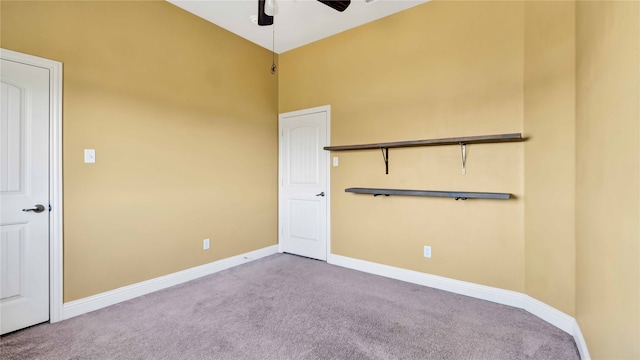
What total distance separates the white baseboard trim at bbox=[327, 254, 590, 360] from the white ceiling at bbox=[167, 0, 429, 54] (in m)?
2.86

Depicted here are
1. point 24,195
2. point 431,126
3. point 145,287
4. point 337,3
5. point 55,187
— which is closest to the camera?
point 337,3

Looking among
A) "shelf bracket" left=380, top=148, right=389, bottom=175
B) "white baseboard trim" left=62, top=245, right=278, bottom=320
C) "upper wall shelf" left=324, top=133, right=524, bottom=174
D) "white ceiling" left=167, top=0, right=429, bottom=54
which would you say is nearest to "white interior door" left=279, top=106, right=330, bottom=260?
"upper wall shelf" left=324, top=133, right=524, bottom=174

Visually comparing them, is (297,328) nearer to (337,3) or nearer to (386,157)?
(386,157)

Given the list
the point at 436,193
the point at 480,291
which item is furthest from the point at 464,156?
the point at 480,291

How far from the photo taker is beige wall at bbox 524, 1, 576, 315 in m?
2.12

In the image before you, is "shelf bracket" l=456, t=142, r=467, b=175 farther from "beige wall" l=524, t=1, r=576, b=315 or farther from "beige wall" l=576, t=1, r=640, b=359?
"beige wall" l=576, t=1, r=640, b=359

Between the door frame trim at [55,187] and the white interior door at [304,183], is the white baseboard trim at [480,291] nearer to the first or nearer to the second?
the white interior door at [304,183]

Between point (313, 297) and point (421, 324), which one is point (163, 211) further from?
point (421, 324)

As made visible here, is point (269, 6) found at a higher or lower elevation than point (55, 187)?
higher

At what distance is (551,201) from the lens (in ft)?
A: 7.36

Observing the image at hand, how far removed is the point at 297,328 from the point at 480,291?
1.76 m

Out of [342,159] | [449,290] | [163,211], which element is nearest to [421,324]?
[449,290]

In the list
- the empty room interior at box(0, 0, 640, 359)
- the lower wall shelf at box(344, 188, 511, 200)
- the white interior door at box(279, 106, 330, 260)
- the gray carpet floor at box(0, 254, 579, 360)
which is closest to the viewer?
the empty room interior at box(0, 0, 640, 359)

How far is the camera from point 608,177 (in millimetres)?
1415
